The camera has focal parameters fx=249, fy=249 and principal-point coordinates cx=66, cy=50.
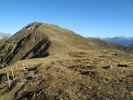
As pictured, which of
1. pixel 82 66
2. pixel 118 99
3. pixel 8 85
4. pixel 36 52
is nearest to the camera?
pixel 118 99

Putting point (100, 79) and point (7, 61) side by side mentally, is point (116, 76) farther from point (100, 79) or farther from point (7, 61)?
point (7, 61)

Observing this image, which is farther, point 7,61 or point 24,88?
point 7,61

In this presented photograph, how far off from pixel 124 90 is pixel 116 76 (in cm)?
552

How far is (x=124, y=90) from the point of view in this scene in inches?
1373

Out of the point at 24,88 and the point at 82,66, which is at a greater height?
the point at 82,66

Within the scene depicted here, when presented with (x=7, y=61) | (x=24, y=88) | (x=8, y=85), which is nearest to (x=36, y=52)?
(x=7, y=61)

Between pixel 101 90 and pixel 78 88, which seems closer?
pixel 101 90

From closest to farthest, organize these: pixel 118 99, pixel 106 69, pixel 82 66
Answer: pixel 118 99 → pixel 106 69 → pixel 82 66

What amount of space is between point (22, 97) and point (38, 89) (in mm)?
3180

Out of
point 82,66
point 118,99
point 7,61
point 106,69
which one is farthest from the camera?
point 7,61

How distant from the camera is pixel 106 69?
1773 inches

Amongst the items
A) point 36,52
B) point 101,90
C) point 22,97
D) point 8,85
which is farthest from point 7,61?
point 101,90

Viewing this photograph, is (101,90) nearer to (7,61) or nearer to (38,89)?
(38,89)

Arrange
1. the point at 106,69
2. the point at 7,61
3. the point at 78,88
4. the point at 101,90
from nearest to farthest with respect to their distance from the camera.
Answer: the point at 101,90, the point at 78,88, the point at 106,69, the point at 7,61
